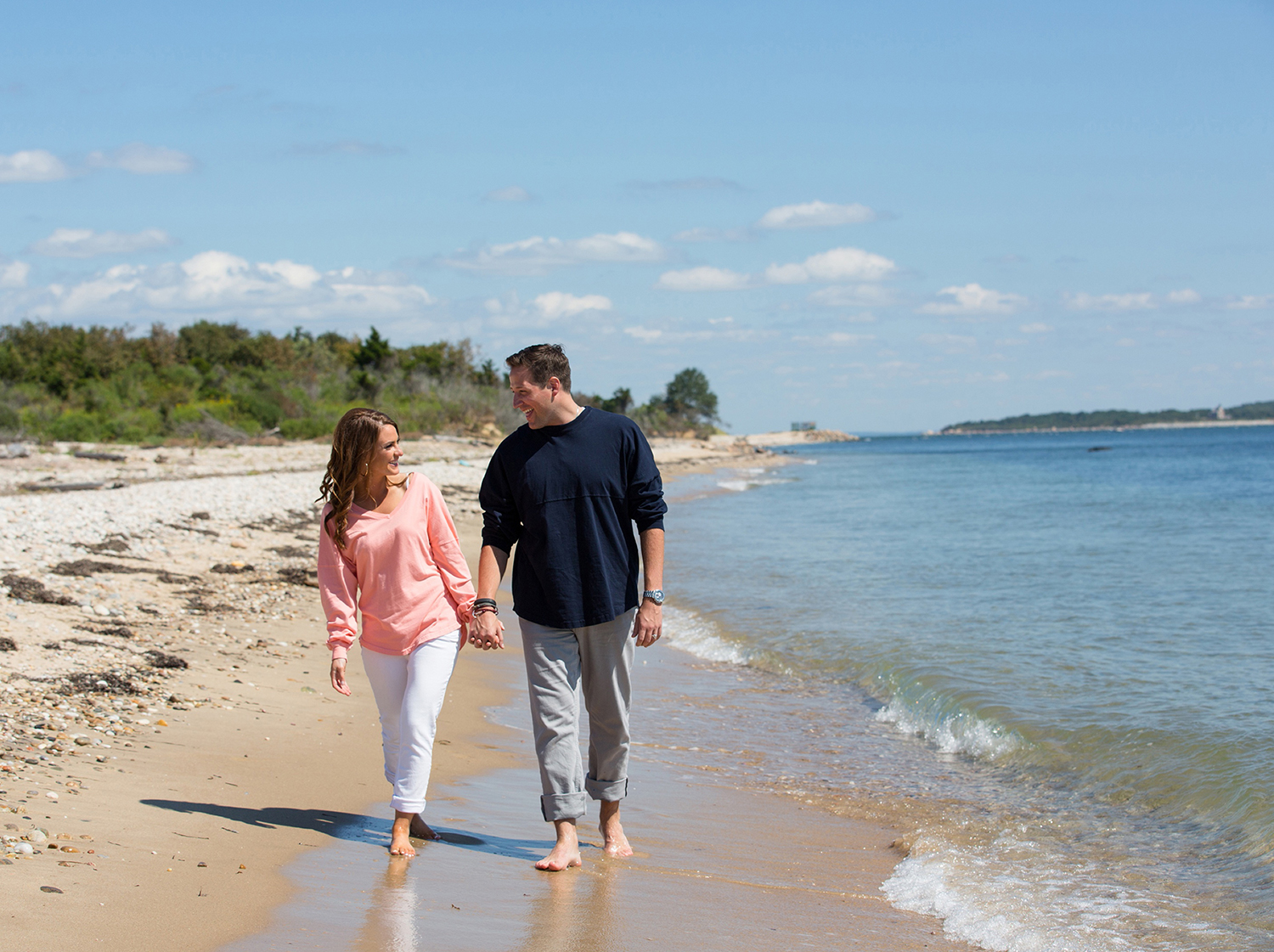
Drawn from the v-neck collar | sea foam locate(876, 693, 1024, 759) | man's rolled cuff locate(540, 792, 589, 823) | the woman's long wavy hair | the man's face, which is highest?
the man's face

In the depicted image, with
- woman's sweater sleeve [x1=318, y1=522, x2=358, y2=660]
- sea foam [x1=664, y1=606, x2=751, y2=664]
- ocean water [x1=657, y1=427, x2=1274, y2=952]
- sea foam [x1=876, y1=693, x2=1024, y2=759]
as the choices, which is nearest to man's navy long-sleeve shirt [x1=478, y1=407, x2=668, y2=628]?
woman's sweater sleeve [x1=318, y1=522, x2=358, y2=660]

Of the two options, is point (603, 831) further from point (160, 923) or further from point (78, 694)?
point (78, 694)

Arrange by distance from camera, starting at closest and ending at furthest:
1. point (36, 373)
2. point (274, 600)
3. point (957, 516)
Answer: point (274, 600) → point (957, 516) → point (36, 373)

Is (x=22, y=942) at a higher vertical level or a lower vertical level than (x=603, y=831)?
higher

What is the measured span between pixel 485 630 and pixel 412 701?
380 mm

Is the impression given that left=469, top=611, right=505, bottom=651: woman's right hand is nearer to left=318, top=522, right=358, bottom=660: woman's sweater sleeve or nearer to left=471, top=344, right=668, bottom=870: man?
left=471, top=344, right=668, bottom=870: man

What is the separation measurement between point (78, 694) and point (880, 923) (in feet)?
13.7

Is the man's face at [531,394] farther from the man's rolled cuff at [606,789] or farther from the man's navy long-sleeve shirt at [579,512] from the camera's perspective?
the man's rolled cuff at [606,789]

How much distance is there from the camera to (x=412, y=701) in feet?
12.7

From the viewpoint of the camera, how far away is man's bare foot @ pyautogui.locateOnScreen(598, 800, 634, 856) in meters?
4.12

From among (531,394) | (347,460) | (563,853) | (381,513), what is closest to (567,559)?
(531,394)

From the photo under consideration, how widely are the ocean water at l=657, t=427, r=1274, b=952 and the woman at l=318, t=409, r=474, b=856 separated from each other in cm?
204

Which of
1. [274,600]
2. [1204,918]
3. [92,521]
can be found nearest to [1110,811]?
[1204,918]

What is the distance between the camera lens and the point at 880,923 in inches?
147
